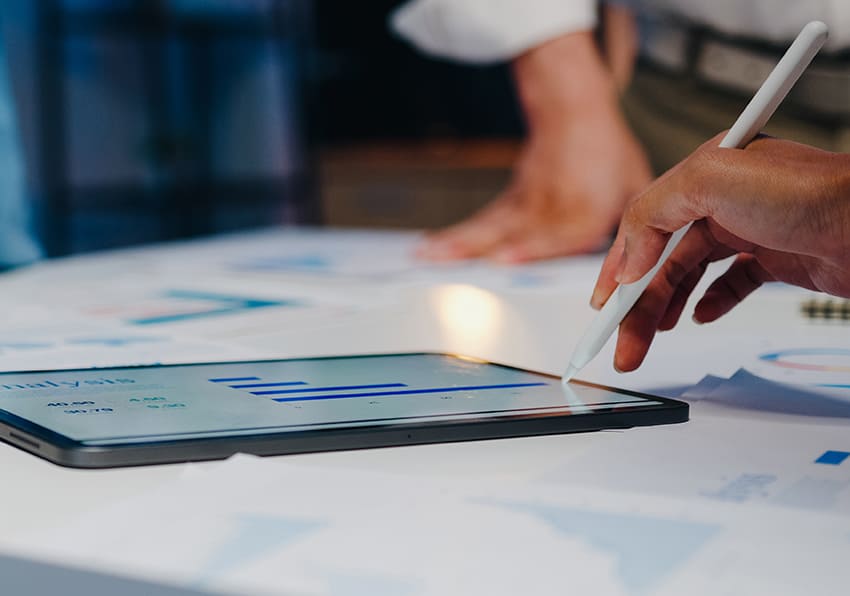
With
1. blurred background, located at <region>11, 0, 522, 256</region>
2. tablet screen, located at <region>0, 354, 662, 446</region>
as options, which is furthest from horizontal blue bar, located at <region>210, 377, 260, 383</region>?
blurred background, located at <region>11, 0, 522, 256</region>

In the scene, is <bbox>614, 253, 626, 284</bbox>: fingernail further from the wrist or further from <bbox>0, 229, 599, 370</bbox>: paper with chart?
the wrist

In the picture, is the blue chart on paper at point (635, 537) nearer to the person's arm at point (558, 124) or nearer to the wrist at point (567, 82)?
the person's arm at point (558, 124)

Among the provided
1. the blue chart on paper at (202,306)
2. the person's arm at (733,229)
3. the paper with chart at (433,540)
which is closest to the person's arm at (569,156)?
the blue chart on paper at (202,306)

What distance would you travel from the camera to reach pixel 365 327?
88 cm

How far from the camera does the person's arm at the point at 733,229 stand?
0.54m

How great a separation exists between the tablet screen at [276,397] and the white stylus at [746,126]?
0.08ft

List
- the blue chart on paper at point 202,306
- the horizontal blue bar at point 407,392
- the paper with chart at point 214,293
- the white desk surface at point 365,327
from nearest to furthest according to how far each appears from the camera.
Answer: the white desk surface at point 365,327, the horizontal blue bar at point 407,392, the paper with chart at point 214,293, the blue chart on paper at point 202,306

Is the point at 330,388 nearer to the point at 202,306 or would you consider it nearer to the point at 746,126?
the point at 746,126

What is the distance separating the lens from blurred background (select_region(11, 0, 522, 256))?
10.2 feet

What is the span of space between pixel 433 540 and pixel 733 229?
261 mm

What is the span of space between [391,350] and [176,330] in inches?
7.5

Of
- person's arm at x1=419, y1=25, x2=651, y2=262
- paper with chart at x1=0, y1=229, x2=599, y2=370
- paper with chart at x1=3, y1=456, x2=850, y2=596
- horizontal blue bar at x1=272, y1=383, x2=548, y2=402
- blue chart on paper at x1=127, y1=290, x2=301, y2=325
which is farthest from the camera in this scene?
person's arm at x1=419, y1=25, x2=651, y2=262

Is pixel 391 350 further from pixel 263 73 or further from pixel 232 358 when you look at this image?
pixel 263 73

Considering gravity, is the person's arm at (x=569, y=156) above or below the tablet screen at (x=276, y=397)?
above
